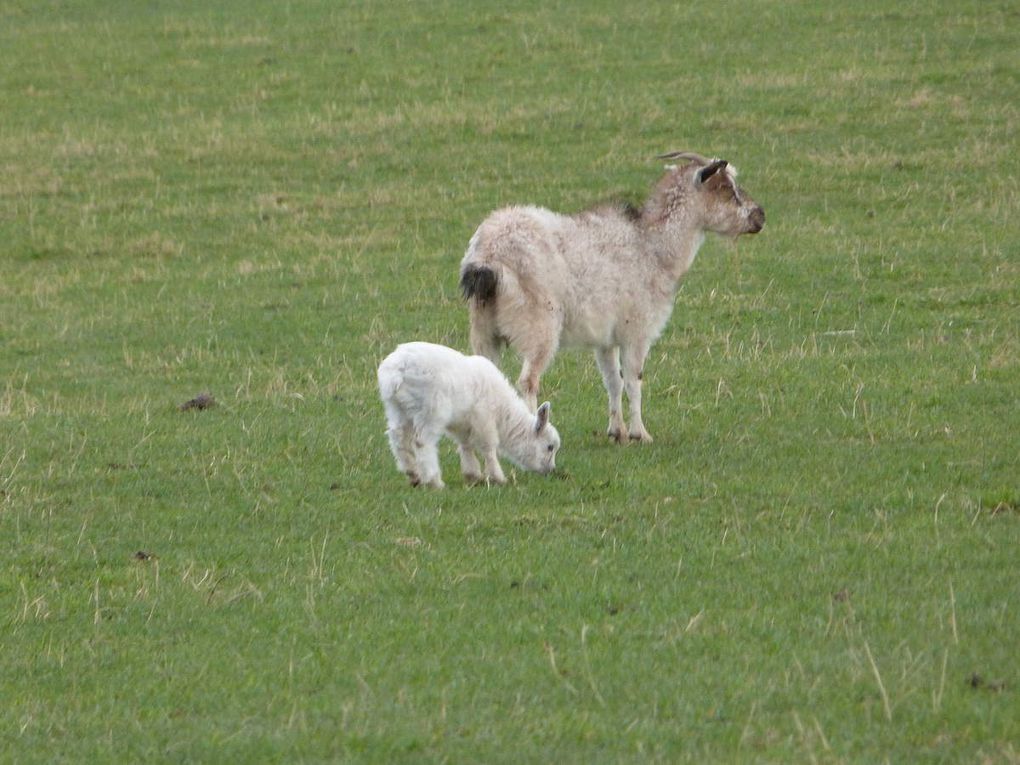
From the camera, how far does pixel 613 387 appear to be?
11.6 m

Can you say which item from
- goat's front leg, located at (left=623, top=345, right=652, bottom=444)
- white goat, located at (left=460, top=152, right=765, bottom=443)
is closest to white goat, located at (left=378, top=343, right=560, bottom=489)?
white goat, located at (left=460, top=152, right=765, bottom=443)

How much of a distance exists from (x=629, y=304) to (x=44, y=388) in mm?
5559

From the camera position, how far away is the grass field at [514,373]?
6.20 m

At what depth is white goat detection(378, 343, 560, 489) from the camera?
919 cm

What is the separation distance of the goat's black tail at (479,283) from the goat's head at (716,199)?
85.7 inches

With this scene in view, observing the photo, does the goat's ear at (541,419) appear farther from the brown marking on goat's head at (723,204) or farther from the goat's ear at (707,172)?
the goat's ear at (707,172)

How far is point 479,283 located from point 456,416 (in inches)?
49.7

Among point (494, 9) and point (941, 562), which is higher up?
point (494, 9)

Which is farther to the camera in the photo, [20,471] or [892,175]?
[892,175]

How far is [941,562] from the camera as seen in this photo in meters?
7.54

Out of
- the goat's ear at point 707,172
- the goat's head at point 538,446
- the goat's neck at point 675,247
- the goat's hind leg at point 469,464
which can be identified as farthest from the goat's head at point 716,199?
the goat's hind leg at point 469,464

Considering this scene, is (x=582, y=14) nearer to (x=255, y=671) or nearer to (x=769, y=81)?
(x=769, y=81)

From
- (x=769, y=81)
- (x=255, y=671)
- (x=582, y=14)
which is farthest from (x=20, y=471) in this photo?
(x=582, y=14)

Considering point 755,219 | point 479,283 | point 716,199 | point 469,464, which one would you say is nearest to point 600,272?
point 479,283
